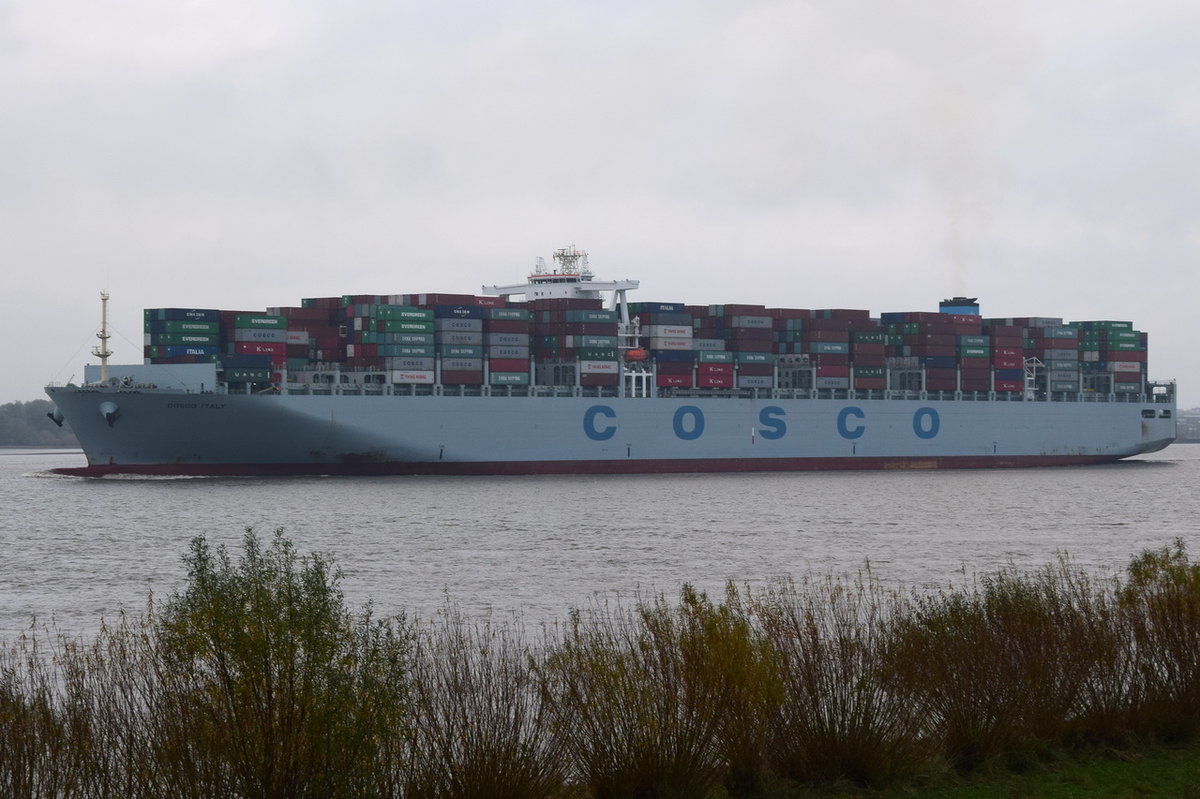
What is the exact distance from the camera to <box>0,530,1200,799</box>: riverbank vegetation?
26.8 feet

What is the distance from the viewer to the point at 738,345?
61500 millimetres

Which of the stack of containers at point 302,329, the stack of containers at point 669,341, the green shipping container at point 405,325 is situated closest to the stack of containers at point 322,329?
the stack of containers at point 302,329

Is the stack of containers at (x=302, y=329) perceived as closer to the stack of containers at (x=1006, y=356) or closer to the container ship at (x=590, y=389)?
the container ship at (x=590, y=389)

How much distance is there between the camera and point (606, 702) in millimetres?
9547

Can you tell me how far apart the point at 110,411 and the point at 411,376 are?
11296 mm

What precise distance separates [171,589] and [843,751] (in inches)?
624

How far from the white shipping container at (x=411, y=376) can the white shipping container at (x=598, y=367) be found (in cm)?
670

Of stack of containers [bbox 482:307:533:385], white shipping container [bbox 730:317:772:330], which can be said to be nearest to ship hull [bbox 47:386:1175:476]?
stack of containers [bbox 482:307:533:385]

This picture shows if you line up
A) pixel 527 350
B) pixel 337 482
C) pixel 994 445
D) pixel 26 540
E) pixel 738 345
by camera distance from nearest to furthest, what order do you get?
pixel 26 540 < pixel 337 482 < pixel 527 350 < pixel 738 345 < pixel 994 445

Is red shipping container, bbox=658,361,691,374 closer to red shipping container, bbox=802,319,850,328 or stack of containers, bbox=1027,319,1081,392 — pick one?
red shipping container, bbox=802,319,850,328

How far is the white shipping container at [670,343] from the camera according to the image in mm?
59562

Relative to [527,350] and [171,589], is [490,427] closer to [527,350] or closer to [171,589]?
[527,350]

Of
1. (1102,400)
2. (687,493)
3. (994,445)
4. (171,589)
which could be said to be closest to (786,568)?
(171,589)

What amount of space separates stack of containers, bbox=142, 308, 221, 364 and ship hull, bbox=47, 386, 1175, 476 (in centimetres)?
183
